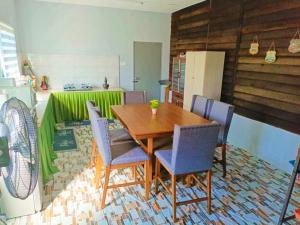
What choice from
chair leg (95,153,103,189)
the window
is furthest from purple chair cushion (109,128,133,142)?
the window

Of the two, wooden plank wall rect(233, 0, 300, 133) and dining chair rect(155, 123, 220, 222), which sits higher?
wooden plank wall rect(233, 0, 300, 133)

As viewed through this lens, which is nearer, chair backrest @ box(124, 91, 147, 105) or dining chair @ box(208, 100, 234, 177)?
dining chair @ box(208, 100, 234, 177)

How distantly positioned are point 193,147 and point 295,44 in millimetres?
1973

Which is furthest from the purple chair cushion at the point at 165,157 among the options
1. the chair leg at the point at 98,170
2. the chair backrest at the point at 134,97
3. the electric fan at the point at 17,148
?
the chair backrest at the point at 134,97

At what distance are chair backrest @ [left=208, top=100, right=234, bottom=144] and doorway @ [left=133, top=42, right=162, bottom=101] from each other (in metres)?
3.32

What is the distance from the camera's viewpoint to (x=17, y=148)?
126 centimetres

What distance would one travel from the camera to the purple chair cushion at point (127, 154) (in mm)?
2228

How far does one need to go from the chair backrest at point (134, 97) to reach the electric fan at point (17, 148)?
2368mm

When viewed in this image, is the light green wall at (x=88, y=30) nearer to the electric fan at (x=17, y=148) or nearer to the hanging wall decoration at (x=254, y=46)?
the hanging wall decoration at (x=254, y=46)

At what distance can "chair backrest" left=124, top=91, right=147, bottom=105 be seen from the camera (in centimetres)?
365

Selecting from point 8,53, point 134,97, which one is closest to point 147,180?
point 134,97

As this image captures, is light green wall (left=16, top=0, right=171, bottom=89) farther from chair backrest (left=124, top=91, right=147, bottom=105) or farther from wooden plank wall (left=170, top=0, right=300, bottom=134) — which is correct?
chair backrest (left=124, top=91, right=147, bottom=105)

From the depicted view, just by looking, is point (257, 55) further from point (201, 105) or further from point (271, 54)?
point (201, 105)

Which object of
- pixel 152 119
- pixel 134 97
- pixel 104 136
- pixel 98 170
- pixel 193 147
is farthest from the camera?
pixel 134 97
